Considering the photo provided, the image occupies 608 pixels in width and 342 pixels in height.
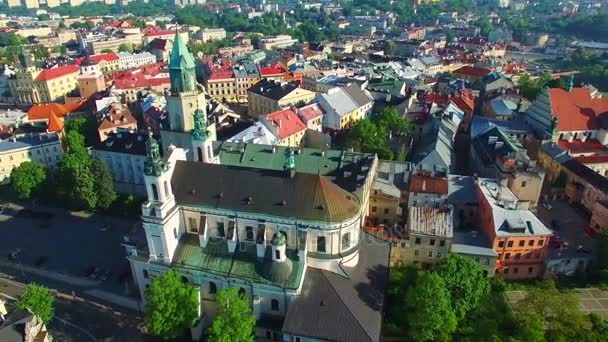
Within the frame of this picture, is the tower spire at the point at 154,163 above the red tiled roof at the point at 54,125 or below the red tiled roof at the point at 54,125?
above

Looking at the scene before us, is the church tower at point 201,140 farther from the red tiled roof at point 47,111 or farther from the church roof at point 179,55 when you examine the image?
the red tiled roof at point 47,111

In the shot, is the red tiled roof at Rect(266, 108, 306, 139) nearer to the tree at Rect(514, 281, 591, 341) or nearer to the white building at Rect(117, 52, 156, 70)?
the tree at Rect(514, 281, 591, 341)

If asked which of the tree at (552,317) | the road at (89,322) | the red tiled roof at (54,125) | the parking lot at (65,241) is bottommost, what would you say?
the road at (89,322)

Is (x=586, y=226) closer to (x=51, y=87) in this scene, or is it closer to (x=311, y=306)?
(x=311, y=306)

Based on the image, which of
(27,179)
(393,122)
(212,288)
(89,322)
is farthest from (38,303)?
(393,122)

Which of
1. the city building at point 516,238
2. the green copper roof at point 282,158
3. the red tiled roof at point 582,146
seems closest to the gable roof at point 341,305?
the city building at point 516,238

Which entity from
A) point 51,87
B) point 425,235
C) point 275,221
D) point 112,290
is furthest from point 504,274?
point 51,87
